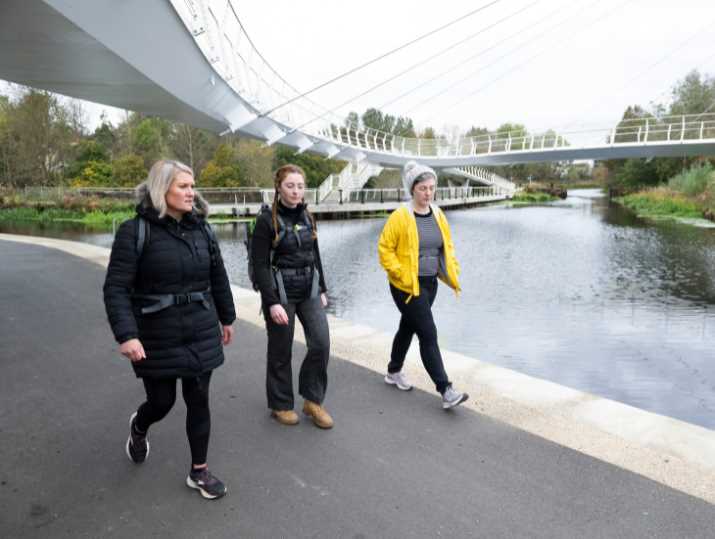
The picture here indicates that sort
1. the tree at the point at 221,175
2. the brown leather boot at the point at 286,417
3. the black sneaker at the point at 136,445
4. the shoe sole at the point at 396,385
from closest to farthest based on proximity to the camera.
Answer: the black sneaker at the point at 136,445, the brown leather boot at the point at 286,417, the shoe sole at the point at 396,385, the tree at the point at 221,175

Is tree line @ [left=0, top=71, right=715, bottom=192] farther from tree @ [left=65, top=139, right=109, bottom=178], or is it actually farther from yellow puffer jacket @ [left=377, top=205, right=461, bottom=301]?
yellow puffer jacket @ [left=377, top=205, right=461, bottom=301]

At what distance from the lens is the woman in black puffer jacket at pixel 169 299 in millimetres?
2521

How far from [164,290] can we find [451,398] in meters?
2.10

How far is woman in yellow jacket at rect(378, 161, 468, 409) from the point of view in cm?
384

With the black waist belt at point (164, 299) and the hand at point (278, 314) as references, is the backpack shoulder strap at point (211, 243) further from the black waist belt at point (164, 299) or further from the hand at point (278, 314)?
the hand at point (278, 314)

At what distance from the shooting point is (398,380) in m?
4.23

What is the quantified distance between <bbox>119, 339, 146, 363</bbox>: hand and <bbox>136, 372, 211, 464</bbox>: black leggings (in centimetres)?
24

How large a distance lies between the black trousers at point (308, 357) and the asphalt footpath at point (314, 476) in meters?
0.20

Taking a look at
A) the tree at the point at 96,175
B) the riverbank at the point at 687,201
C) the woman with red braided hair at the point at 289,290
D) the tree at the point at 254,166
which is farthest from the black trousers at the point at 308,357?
the tree at the point at 96,175

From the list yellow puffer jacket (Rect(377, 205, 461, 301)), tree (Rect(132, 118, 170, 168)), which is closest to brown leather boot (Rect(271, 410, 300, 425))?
yellow puffer jacket (Rect(377, 205, 461, 301))

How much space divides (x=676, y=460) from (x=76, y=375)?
14.2 ft

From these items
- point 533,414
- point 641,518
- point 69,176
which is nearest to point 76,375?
point 533,414

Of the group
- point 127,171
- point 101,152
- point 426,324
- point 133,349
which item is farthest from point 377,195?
point 133,349

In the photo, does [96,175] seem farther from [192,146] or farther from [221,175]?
[221,175]
